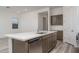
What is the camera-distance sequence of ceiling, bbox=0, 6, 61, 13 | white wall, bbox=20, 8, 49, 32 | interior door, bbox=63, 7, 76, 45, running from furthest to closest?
1. interior door, bbox=63, 7, 76, 45
2. white wall, bbox=20, 8, 49, 32
3. ceiling, bbox=0, 6, 61, 13

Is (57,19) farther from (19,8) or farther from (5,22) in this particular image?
(5,22)

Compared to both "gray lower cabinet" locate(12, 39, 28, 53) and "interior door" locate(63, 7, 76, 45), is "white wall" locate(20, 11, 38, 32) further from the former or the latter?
"interior door" locate(63, 7, 76, 45)

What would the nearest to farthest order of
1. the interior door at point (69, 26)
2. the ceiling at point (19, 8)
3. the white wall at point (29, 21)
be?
the ceiling at point (19, 8) → the white wall at point (29, 21) → the interior door at point (69, 26)

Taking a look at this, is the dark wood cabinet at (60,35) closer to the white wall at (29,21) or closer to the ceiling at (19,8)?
the white wall at (29,21)

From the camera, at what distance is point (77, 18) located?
1.59 m

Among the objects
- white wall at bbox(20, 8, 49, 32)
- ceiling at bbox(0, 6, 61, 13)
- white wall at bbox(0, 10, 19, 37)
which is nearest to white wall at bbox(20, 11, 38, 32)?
white wall at bbox(20, 8, 49, 32)

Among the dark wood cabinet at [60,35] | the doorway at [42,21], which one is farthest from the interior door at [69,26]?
the doorway at [42,21]

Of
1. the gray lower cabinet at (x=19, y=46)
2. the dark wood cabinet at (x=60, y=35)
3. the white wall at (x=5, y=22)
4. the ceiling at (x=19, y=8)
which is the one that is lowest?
the gray lower cabinet at (x=19, y=46)

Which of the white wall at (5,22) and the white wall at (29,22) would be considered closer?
the white wall at (5,22)

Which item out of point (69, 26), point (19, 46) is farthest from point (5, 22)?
point (69, 26)

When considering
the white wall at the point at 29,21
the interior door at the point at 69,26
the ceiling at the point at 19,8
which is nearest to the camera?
the ceiling at the point at 19,8

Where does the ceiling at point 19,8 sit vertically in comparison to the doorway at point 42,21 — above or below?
above
